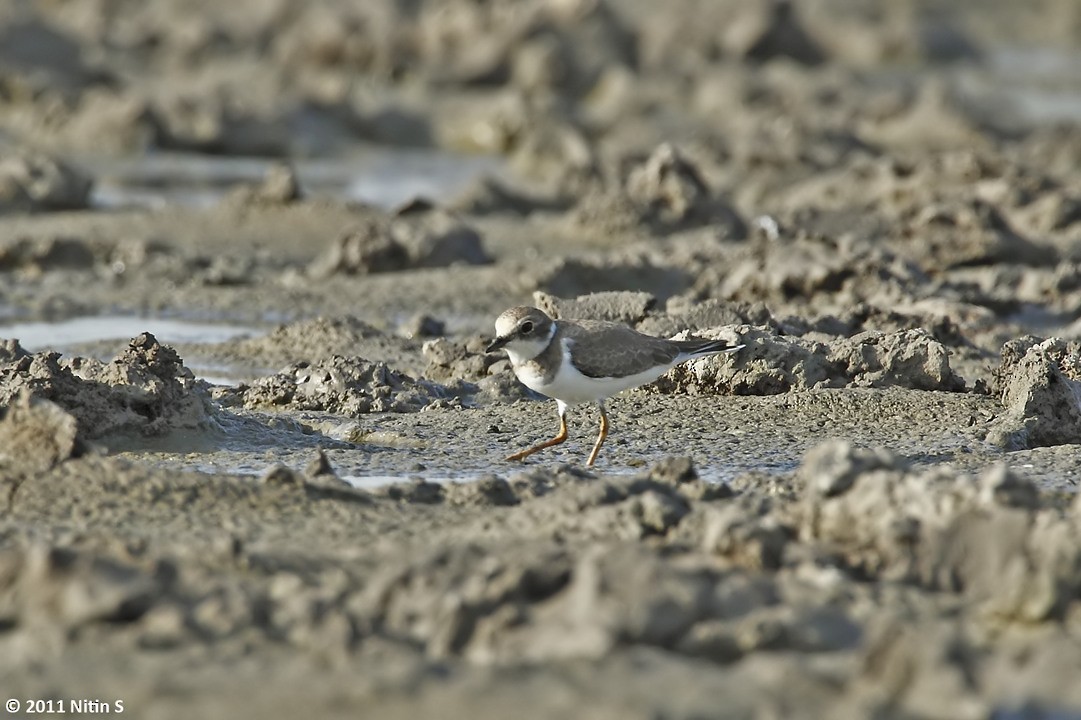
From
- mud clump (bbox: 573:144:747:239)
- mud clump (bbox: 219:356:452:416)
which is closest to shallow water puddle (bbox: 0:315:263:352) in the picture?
mud clump (bbox: 219:356:452:416)

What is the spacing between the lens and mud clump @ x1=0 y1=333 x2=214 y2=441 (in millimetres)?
6273

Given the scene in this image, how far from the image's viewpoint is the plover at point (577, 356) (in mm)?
6285

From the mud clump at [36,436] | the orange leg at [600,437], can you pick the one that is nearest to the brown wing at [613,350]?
the orange leg at [600,437]

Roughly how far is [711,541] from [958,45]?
2075 centimetres

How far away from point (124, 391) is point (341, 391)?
3.65 ft

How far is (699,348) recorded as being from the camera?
22.0 ft

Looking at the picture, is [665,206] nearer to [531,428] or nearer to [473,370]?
[473,370]

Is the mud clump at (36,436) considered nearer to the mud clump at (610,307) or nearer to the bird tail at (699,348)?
the bird tail at (699,348)

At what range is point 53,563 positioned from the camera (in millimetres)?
4223

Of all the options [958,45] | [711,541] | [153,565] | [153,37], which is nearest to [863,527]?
[711,541]

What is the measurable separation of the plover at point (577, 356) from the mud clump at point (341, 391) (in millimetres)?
901

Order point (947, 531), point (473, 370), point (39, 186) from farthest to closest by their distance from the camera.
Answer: point (39, 186) → point (473, 370) → point (947, 531)

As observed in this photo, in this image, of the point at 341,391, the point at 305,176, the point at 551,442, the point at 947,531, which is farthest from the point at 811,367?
the point at 305,176

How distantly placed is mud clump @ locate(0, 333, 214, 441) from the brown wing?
57.1 inches
